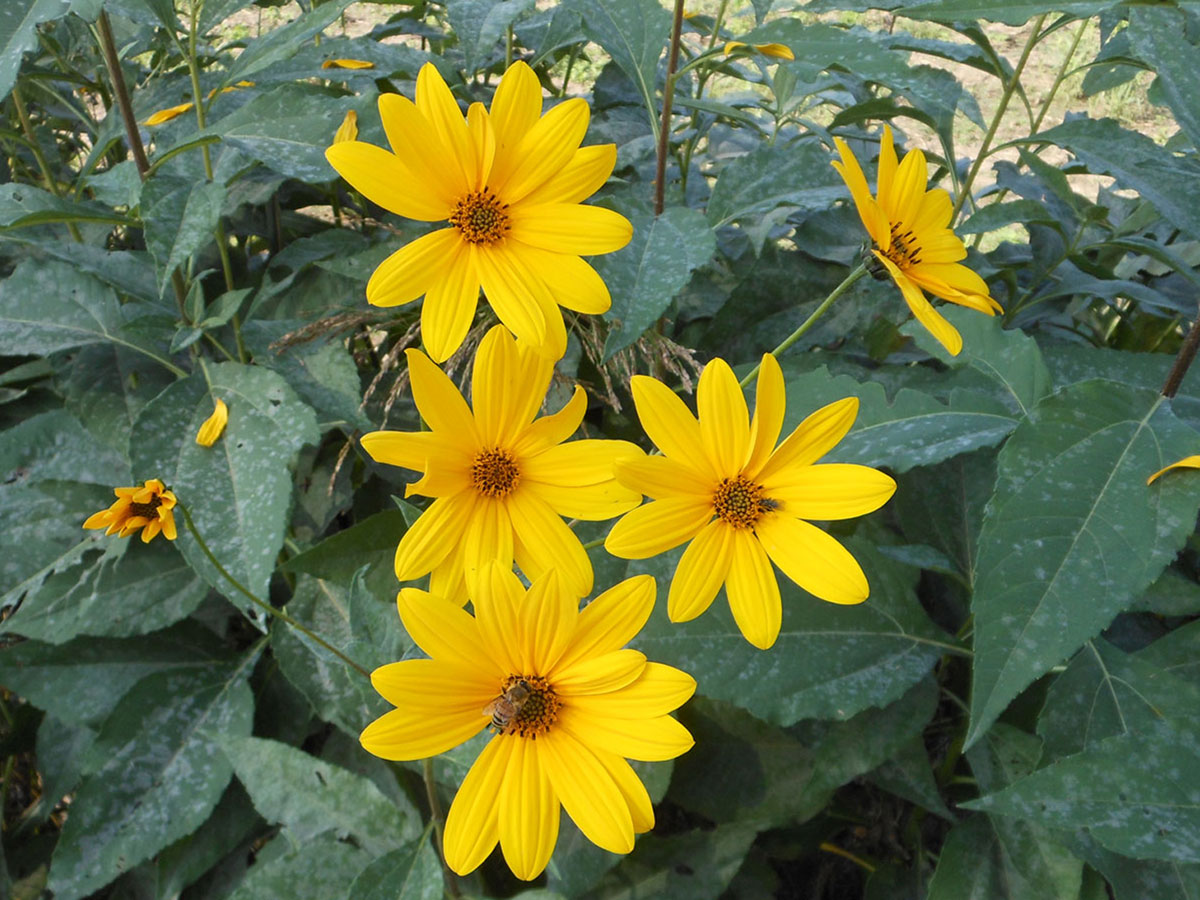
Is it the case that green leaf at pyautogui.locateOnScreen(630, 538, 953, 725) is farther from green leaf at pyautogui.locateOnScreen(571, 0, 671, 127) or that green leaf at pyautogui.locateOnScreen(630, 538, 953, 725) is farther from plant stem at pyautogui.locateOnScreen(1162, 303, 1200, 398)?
green leaf at pyautogui.locateOnScreen(571, 0, 671, 127)

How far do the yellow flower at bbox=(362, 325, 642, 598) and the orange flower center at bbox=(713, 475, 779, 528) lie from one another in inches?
3.9

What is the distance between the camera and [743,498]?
2.88 ft

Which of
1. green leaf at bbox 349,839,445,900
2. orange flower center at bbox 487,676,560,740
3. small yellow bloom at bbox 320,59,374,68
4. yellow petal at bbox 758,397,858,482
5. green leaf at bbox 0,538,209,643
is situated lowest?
green leaf at bbox 349,839,445,900

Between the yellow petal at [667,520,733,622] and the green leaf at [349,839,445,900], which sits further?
the green leaf at [349,839,445,900]

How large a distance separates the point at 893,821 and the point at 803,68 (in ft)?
3.58

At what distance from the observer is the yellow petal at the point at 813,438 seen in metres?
0.83

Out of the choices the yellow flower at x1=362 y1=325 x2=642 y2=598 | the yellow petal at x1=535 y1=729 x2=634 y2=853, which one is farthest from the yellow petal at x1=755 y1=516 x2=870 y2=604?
the yellow petal at x1=535 y1=729 x2=634 y2=853

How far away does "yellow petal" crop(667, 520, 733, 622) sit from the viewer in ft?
2.68

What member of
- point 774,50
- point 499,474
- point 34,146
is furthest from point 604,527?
point 34,146

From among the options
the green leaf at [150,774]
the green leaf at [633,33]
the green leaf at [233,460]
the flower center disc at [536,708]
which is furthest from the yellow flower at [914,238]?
the green leaf at [150,774]

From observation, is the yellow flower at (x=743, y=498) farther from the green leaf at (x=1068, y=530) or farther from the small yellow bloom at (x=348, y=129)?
the small yellow bloom at (x=348, y=129)

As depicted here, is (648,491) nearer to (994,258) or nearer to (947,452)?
Answer: (947,452)

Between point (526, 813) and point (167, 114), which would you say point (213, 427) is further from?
point (526, 813)

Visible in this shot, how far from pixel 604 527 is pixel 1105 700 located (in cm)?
62
